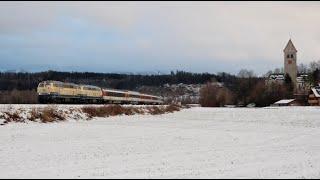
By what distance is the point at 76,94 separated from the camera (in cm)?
6278

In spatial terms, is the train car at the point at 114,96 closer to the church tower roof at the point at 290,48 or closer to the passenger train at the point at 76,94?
the passenger train at the point at 76,94

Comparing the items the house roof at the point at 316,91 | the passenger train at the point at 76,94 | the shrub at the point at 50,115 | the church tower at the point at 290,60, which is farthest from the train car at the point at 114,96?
the church tower at the point at 290,60

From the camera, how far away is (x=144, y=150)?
20312mm

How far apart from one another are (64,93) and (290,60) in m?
128

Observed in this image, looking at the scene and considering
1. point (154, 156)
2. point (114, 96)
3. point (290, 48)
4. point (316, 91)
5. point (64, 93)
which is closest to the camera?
point (154, 156)

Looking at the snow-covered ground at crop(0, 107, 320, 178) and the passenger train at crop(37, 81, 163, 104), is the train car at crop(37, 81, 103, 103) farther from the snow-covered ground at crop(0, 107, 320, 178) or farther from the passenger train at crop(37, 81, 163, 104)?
the snow-covered ground at crop(0, 107, 320, 178)

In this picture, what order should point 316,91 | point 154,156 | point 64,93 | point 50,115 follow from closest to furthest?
1. point 154,156
2. point 50,115
3. point 64,93
4. point 316,91

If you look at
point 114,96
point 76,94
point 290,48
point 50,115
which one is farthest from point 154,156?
point 290,48

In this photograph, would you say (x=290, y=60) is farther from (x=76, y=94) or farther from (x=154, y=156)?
(x=154, y=156)

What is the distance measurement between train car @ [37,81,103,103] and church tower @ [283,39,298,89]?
113869 millimetres

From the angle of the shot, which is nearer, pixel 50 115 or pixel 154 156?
pixel 154 156

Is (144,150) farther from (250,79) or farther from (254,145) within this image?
(250,79)

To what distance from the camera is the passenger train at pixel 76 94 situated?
55134 mm

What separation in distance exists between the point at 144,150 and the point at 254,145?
5471 mm
